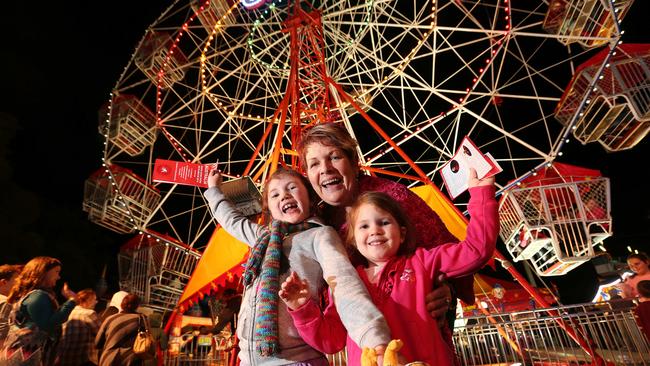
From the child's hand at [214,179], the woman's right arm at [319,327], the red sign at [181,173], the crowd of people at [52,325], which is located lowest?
the woman's right arm at [319,327]

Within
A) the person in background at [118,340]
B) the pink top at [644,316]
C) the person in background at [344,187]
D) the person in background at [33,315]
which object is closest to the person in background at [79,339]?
the person in background at [118,340]

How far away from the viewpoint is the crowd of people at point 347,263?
1749 millimetres

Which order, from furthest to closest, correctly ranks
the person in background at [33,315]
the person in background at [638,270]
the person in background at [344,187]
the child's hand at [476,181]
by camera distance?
the person in background at [638,270] → the person in background at [33,315] → the person in background at [344,187] → the child's hand at [476,181]

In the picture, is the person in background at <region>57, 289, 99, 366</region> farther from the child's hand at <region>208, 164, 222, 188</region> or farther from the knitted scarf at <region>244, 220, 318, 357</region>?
the knitted scarf at <region>244, 220, 318, 357</region>

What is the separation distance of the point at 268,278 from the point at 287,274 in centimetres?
13

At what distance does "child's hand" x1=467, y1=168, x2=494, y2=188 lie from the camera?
77.0 inches

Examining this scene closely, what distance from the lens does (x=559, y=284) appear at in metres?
21.0

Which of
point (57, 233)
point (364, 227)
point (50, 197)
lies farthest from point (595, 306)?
point (50, 197)

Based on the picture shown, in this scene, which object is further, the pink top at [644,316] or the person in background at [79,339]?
the person in background at [79,339]

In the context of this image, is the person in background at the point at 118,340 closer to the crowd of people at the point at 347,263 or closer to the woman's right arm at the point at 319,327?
the crowd of people at the point at 347,263

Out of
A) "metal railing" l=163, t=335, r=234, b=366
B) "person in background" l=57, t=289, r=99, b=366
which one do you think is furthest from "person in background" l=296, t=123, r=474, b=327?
"metal railing" l=163, t=335, r=234, b=366

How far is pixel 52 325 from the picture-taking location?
3771mm

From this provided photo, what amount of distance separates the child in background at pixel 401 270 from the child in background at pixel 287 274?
15cm

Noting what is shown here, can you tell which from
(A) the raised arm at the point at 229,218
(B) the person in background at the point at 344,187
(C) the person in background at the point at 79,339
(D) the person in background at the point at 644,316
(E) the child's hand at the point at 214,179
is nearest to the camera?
(B) the person in background at the point at 344,187
